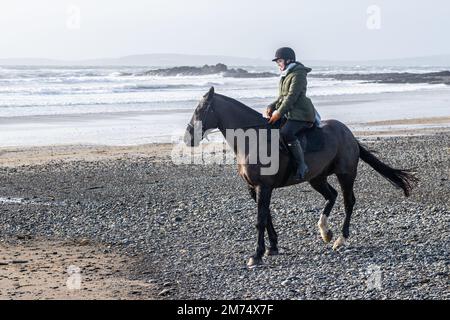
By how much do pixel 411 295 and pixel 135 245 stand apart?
4460 mm

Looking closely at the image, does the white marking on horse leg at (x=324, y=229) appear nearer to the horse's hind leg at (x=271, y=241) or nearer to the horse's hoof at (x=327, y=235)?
the horse's hoof at (x=327, y=235)

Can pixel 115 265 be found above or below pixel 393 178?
below

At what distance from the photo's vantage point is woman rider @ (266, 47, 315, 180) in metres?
9.61

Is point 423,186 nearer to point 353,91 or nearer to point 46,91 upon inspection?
point 46,91

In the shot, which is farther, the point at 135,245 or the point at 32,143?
the point at 32,143

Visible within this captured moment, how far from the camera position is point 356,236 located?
1083 cm

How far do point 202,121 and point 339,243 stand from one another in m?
2.47

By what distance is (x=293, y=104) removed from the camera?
970 cm

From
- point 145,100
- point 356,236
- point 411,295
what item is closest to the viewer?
point 411,295

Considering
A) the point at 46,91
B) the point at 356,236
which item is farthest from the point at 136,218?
the point at 46,91

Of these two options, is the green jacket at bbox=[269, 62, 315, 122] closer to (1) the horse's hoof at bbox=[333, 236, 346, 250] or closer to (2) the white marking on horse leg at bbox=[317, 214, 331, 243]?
(2) the white marking on horse leg at bbox=[317, 214, 331, 243]

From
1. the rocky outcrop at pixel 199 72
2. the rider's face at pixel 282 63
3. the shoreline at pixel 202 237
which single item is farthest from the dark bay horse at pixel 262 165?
the rocky outcrop at pixel 199 72

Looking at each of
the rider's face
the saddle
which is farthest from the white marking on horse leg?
→ the rider's face

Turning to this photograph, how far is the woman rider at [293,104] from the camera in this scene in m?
A: 9.61
